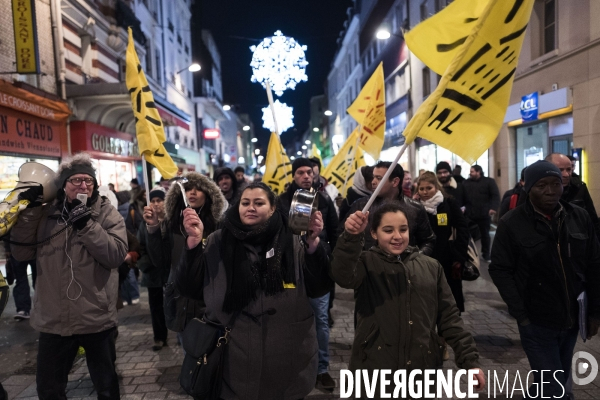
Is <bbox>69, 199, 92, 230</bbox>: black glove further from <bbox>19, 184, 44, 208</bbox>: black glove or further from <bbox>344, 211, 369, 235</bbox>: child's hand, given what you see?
<bbox>344, 211, 369, 235</bbox>: child's hand

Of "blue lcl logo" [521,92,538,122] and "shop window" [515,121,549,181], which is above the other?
"blue lcl logo" [521,92,538,122]

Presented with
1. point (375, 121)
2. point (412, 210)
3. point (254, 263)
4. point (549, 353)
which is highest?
point (375, 121)

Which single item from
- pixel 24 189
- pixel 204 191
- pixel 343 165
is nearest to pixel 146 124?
pixel 204 191

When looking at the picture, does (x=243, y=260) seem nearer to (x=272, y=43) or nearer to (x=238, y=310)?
(x=238, y=310)

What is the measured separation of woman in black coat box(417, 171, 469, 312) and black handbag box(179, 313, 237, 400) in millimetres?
3120

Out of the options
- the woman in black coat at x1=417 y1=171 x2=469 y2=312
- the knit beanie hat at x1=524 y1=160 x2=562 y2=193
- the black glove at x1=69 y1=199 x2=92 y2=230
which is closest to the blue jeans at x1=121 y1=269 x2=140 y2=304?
the black glove at x1=69 y1=199 x2=92 y2=230

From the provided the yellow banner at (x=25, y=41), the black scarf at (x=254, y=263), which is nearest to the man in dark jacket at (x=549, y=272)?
the black scarf at (x=254, y=263)

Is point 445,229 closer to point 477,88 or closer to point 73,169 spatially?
point 477,88

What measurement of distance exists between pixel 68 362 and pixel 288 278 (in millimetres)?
1960

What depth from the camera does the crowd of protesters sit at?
2695mm

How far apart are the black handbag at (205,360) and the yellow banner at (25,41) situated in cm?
942

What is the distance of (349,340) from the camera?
5.71 meters

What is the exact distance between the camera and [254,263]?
2.74m

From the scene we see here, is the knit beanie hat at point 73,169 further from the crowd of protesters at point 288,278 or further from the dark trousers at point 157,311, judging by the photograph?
the dark trousers at point 157,311
